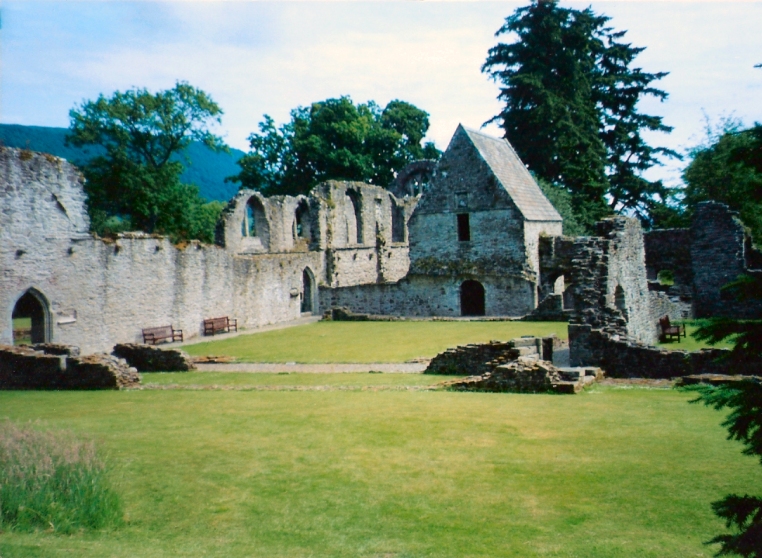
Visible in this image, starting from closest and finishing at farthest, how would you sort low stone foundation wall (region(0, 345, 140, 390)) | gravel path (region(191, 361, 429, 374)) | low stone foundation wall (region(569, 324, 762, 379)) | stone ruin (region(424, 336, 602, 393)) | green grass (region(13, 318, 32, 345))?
stone ruin (region(424, 336, 602, 393)) → low stone foundation wall (region(569, 324, 762, 379)) → low stone foundation wall (region(0, 345, 140, 390)) → gravel path (region(191, 361, 429, 374)) → green grass (region(13, 318, 32, 345))

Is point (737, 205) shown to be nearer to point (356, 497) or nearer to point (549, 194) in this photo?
point (549, 194)

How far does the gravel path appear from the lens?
16.8 metres

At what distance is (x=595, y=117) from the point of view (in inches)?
1724

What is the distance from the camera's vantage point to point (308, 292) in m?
35.5

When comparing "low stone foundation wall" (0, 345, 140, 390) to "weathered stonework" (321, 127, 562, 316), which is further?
"weathered stonework" (321, 127, 562, 316)

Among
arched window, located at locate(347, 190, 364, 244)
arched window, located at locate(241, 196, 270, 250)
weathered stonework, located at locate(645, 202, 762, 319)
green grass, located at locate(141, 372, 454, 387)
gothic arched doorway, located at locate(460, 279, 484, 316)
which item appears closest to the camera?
green grass, located at locate(141, 372, 454, 387)

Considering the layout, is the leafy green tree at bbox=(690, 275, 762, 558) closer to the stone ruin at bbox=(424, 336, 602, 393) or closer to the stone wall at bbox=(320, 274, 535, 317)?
the stone ruin at bbox=(424, 336, 602, 393)

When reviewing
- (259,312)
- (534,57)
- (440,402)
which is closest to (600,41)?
(534,57)

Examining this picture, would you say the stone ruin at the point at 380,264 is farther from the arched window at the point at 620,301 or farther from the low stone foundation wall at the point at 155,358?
the low stone foundation wall at the point at 155,358

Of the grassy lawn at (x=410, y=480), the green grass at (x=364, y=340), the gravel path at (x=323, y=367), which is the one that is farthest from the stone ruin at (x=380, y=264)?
the grassy lawn at (x=410, y=480)

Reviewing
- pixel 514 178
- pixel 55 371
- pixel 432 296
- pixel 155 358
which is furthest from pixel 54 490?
pixel 514 178

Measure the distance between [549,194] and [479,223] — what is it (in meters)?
9.13

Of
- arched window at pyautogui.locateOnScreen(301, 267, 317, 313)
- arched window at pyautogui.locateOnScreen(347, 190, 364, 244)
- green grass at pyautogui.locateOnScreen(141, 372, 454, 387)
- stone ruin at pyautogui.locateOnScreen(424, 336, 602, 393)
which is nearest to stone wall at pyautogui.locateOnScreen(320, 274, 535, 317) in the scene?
arched window at pyautogui.locateOnScreen(301, 267, 317, 313)

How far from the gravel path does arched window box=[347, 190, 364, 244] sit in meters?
23.1
